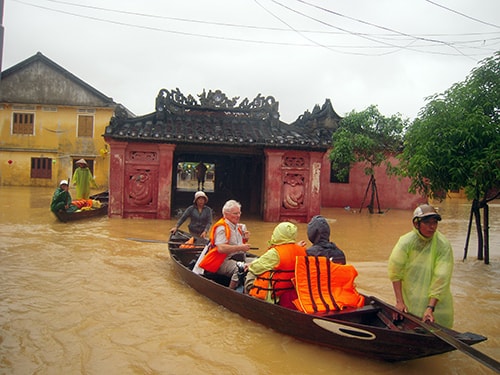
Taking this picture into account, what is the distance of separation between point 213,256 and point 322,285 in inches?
75.4

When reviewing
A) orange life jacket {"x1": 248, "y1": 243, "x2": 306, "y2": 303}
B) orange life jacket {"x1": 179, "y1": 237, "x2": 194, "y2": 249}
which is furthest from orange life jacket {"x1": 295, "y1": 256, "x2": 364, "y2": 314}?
orange life jacket {"x1": 179, "y1": 237, "x2": 194, "y2": 249}

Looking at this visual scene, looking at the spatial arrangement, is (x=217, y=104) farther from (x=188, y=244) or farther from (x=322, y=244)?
(x=322, y=244)

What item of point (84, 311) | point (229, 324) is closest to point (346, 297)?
point (229, 324)

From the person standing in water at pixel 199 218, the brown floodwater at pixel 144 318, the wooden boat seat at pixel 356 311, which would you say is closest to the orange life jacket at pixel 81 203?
the brown floodwater at pixel 144 318

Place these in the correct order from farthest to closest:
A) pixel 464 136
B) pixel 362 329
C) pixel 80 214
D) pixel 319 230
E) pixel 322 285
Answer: pixel 80 214 < pixel 464 136 < pixel 319 230 < pixel 322 285 < pixel 362 329

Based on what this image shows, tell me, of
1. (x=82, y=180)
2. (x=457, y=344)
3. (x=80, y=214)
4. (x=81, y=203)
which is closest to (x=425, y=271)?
(x=457, y=344)

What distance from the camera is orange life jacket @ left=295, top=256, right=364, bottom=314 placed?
4695 millimetres

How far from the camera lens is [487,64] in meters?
7.83

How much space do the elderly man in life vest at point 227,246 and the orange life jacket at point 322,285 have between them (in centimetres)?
136

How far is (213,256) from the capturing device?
20.1ft

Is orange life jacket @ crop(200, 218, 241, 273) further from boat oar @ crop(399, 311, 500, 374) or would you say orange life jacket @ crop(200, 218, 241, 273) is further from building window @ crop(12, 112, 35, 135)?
building window @ crop(12, 112, 35, 135)

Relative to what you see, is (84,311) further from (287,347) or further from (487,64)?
(487,64)

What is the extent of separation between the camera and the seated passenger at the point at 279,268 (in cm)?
494

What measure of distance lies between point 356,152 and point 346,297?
14.7m
